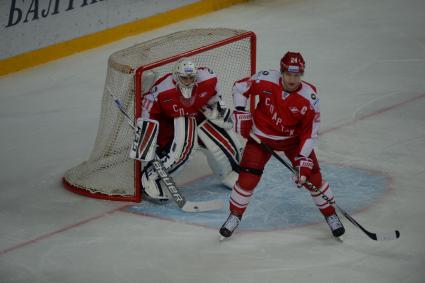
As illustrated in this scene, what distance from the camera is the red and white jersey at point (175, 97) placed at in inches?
A: 252

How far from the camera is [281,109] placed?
5809mm

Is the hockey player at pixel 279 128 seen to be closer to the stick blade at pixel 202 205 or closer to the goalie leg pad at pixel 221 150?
the stick blade at pixel 202 205

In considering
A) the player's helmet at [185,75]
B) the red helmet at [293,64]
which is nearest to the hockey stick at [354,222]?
the red helmet at [293,64]

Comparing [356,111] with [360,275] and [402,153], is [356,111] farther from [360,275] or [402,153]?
[360,275]

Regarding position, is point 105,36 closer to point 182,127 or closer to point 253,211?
point 182,127

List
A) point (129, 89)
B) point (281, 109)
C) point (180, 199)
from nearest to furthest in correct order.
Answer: point (281, 109)
point (180, 199)
point (129, 89)

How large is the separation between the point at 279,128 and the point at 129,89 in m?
1.13

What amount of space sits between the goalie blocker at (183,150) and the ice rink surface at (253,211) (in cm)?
27

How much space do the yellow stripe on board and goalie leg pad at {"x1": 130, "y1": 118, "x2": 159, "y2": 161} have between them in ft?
11.9

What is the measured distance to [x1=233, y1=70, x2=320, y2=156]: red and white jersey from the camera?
5.77 meters

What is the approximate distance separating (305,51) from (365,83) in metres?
1.25

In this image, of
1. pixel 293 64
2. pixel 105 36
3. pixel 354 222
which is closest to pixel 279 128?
pixel 293 64

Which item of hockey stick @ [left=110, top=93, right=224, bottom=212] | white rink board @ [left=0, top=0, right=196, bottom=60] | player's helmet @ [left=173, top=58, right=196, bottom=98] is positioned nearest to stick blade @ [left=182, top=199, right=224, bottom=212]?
hockey stick @ [left=110, top=93, right=224, bottom=212]

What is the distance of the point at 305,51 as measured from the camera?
10234 mm
